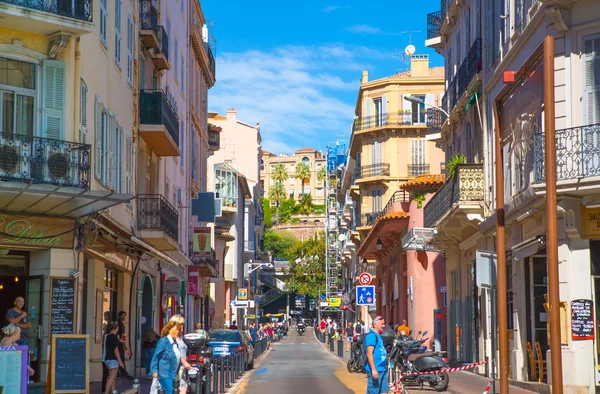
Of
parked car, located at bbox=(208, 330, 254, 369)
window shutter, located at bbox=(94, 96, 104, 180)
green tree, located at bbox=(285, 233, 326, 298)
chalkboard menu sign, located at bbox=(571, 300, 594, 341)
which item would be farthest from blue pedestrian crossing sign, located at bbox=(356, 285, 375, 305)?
green tree, located at bbox=(285, 233, 326, 298)

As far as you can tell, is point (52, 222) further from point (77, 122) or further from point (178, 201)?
point (178, 201)

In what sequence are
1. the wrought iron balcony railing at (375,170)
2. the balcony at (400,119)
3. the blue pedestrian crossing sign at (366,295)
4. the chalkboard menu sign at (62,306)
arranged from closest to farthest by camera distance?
1. the chalkboard menu sign at (62,306)
2. the blue pedestrian crossing sign at (366,295)
3. the balcony at (400,119)
4. the wrought iron balcony railing at (375,170)

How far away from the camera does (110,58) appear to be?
2453cm

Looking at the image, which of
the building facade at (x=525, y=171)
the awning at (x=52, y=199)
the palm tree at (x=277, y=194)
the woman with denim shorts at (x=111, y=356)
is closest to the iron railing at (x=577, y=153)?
the building facade at (x=525, y=171)

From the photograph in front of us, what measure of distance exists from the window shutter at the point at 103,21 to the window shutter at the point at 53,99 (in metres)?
3.85

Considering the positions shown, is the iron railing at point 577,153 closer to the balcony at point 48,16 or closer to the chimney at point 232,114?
the balcony at point 48,16

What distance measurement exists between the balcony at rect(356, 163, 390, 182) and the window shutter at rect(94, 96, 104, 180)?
4311cm

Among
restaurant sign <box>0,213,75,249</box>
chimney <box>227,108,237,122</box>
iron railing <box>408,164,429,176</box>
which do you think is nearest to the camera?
restaurant sign <box>0,213,75,249</box>

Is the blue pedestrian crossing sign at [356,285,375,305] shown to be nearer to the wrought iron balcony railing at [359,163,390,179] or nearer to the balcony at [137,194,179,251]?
the balcony at [137,194,179,251]

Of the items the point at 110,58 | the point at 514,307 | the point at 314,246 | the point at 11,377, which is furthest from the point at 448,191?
the point at 314,246

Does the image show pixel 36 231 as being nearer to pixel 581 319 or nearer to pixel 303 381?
pixel 303 381

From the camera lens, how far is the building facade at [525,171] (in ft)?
66.4

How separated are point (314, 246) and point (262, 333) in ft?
207

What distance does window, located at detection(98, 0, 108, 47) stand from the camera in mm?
23469
